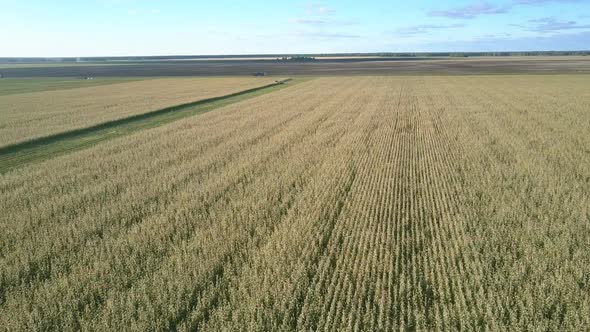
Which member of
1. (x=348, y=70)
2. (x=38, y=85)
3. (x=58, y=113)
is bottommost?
(x=348, y=70)

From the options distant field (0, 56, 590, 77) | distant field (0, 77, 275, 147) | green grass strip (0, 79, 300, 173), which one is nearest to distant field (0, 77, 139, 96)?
distant field (0, 77, 275, 147)

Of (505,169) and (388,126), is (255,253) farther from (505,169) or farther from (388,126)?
(388,126)

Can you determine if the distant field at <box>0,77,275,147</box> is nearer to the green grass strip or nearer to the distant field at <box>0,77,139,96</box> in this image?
the green grass strip

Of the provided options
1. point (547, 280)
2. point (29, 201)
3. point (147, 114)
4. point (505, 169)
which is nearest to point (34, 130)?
point (147, 114)

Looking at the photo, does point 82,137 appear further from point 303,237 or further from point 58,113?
point 303,237

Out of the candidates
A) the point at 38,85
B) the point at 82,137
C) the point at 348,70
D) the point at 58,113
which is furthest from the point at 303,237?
the point at 348,70
